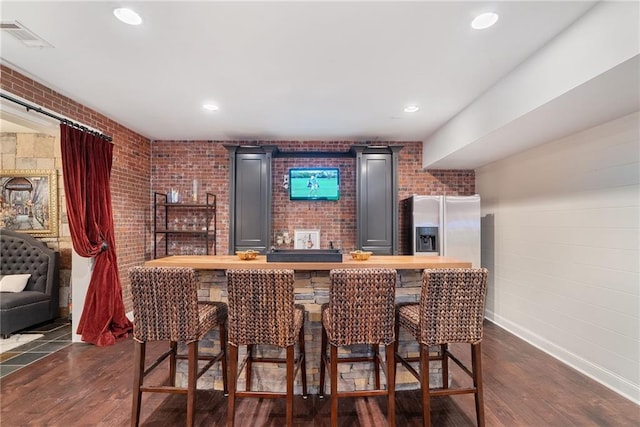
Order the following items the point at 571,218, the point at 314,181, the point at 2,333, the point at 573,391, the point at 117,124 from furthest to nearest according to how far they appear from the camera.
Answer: the point at 314,181, the point at 117,124, the point at 2,333, the point at 571,218, the point at 573,391

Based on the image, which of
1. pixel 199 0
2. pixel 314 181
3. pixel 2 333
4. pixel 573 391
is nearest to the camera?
pixel 199 0

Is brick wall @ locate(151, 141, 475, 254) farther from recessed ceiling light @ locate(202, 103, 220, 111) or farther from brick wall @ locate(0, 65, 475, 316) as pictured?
recessed ceiling light @ locate(202, 103, 220, 111)

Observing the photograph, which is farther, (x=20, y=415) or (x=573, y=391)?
(x=573, y=391)

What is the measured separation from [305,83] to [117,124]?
2.90 m

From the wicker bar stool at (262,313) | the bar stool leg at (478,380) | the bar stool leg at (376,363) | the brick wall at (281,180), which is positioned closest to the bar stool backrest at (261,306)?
the wicker bar stool at (262,313)

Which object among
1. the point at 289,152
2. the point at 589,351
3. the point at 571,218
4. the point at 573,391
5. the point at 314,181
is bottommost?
the point at 573,391

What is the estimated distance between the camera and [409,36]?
2172 mm

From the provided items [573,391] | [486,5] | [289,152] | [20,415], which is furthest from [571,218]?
[20,415]

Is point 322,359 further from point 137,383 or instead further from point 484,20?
point 484,20

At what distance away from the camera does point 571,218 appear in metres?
3.22

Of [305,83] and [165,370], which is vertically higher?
[305,83]

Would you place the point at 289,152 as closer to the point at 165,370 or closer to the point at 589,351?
the point at 165,370

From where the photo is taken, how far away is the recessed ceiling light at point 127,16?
6.40 ft

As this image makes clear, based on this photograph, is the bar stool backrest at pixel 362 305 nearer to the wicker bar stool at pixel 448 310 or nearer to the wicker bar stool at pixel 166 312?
the wicker bar stool at pixel 448 310
